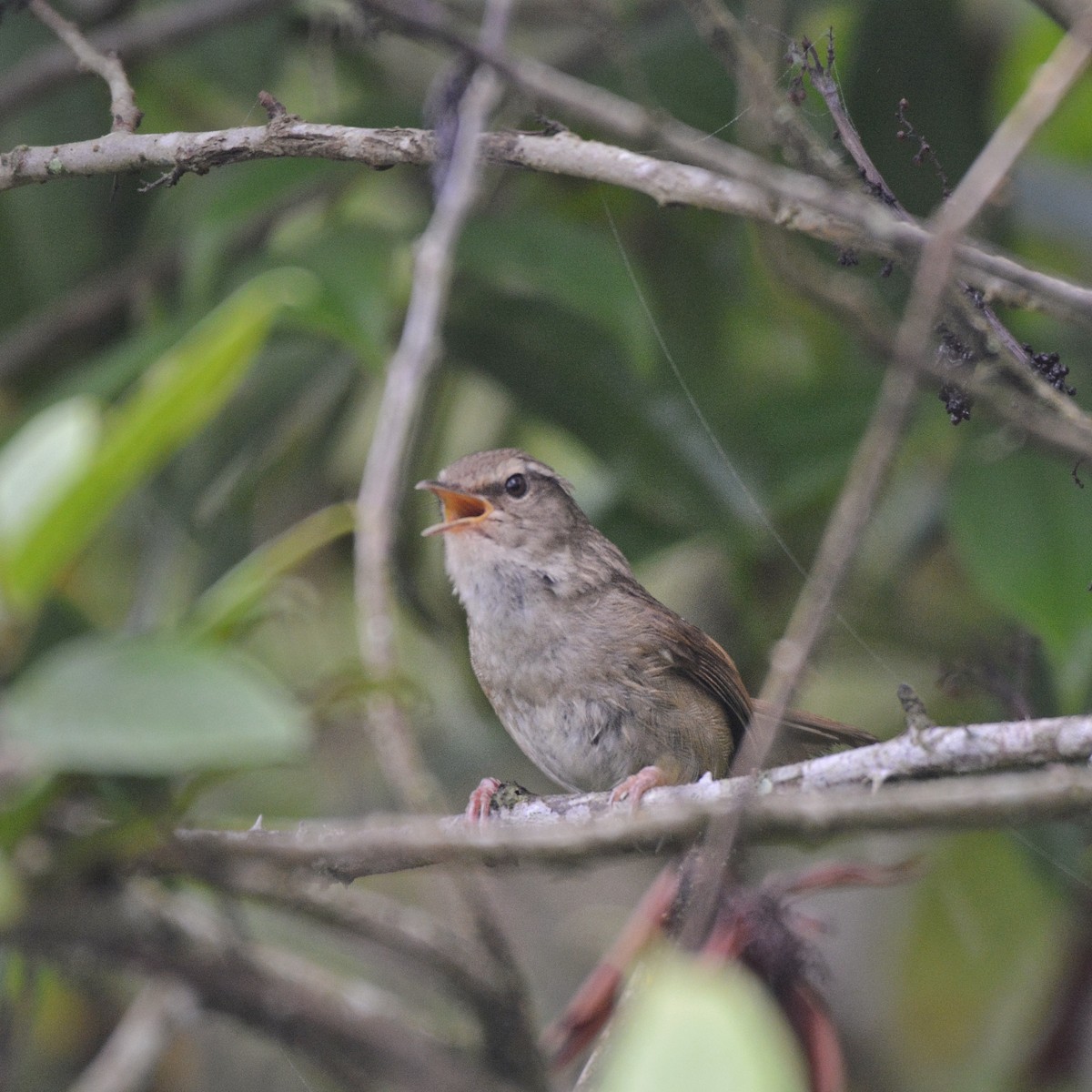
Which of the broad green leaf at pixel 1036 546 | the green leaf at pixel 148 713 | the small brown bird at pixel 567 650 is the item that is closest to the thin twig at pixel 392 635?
the green leaf at pixel 148 713

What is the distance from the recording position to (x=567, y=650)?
3.61m

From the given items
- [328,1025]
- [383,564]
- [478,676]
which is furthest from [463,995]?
[478,676]

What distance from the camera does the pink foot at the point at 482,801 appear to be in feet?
10.6

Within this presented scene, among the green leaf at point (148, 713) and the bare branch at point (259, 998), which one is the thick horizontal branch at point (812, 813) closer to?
A: the bare branch at point (259, 998)

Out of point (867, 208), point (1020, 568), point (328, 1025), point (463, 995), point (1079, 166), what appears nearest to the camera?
point (463, 995)

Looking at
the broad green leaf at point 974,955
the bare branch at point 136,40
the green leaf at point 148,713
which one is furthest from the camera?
the broad green leaf at point 974,955

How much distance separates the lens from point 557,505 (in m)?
3.76

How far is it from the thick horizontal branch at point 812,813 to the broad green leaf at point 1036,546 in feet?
3.40

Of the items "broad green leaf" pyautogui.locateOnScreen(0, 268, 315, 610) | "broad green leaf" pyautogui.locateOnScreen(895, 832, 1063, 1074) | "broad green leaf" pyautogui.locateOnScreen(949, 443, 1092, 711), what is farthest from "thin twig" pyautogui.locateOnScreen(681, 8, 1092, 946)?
"broad green leaf" pyautogui.locateOnScreen(895, 832, 1063, 1074)

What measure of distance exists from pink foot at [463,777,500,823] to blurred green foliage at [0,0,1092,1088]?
525mm

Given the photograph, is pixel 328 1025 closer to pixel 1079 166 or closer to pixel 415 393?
pixel 415 393

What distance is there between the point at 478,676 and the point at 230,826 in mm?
934

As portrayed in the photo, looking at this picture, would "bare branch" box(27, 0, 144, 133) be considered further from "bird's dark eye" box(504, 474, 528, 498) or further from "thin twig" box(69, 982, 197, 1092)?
"thin twig" box(69, 982, 197, 1092)

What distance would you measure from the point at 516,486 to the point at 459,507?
0.53ft
